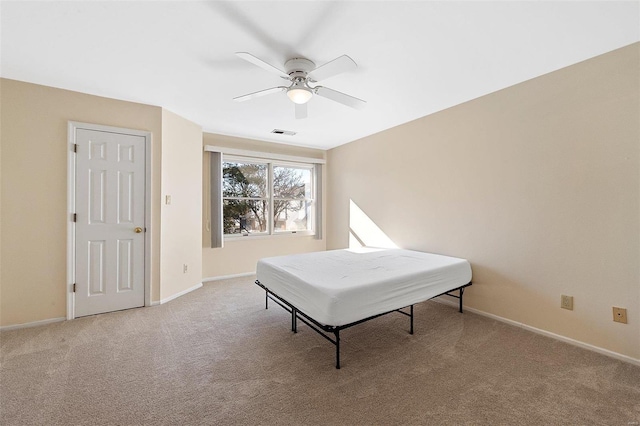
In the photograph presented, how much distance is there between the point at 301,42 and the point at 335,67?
1.02 feet

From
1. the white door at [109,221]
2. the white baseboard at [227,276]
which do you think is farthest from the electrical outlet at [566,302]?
the white door at [109,221]

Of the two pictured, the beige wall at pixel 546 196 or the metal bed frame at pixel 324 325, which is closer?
the metal bed frame at pixel 324 325

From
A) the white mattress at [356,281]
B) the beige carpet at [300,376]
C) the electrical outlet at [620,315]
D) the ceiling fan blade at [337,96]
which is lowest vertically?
the beige carpet at [300,376]

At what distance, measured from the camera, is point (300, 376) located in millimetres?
1874

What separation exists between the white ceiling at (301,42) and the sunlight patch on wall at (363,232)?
2.11m

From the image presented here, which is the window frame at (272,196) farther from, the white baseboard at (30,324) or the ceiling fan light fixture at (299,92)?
the ceiling fan light fixture at (299,92)

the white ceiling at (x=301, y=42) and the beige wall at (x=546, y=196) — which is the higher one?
the white ceiling at (x=301, y=42)

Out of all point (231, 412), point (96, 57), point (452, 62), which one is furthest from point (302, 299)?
point (96, 57)

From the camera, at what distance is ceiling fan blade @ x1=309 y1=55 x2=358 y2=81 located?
1859 mm

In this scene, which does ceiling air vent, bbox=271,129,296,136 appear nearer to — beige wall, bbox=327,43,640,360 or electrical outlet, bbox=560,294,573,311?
beige wall, bbox=327,43,640,360

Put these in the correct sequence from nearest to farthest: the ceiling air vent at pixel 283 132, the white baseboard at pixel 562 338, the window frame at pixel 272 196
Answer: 1. the white baseboard at pixel 562 338
2. the ceiling air vent at pixel 283 132
3. the window frame at pixel 272 196

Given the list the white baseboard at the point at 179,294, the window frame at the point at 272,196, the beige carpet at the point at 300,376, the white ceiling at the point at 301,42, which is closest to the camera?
the beige carpet at the point at 300,376

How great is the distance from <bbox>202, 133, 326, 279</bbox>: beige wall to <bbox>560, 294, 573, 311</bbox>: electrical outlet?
3.82 metres

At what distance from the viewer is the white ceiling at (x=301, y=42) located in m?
1.67
